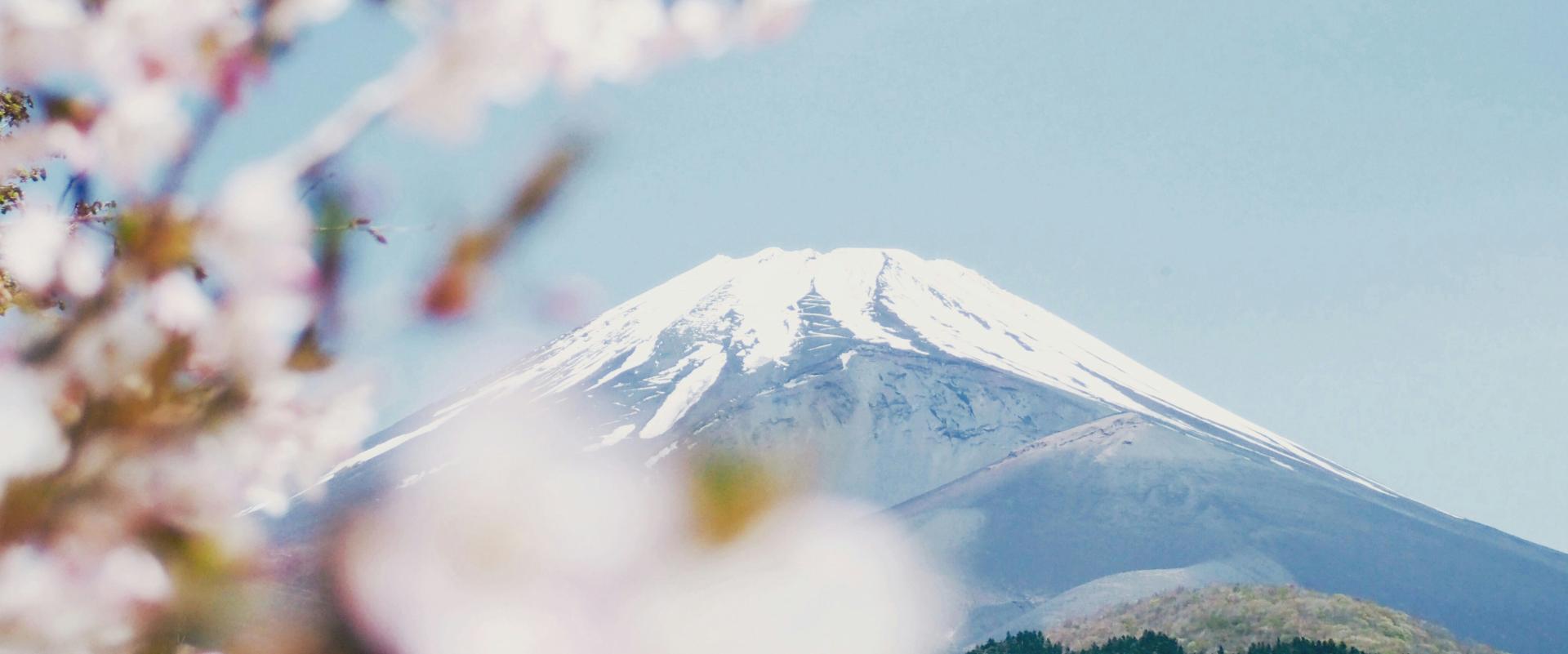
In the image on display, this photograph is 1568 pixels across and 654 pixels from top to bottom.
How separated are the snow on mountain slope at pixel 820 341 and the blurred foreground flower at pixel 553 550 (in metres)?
70.2

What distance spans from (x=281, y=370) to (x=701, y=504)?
0.43 meters

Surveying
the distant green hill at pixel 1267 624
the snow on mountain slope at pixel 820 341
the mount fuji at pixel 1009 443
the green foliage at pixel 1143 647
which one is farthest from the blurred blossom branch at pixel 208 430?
→ the snow on mountain slope at pixel 820 341

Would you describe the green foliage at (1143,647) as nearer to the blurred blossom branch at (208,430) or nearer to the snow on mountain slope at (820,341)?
the blurred blossom branch at (208,430)

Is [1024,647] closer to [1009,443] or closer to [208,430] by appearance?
[208,430]

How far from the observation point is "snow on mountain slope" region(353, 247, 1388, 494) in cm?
8506

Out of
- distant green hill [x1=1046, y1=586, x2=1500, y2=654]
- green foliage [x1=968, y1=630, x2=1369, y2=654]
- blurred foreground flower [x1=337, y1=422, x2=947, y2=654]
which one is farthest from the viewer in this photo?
distant green hill [x1=1046, y1=586, x2=1500, y2=654]

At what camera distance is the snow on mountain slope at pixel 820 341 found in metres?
85.1

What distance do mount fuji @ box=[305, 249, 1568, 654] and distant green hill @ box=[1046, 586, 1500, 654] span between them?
32.6 feet

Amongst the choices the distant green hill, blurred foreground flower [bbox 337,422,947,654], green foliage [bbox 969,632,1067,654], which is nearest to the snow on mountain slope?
the distant green hill

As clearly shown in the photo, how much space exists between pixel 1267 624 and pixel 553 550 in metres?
15.3

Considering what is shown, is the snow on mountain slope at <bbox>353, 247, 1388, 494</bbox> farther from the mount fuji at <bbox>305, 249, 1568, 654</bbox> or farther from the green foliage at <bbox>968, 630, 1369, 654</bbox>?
the green foliage at <bbox>968, 630, 1369, 654</bbox>

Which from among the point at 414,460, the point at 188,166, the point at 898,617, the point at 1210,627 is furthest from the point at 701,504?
the point at 414,460

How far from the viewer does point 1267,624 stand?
14570 mm

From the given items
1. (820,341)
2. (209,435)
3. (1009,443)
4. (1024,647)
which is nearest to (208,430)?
(209,435)
